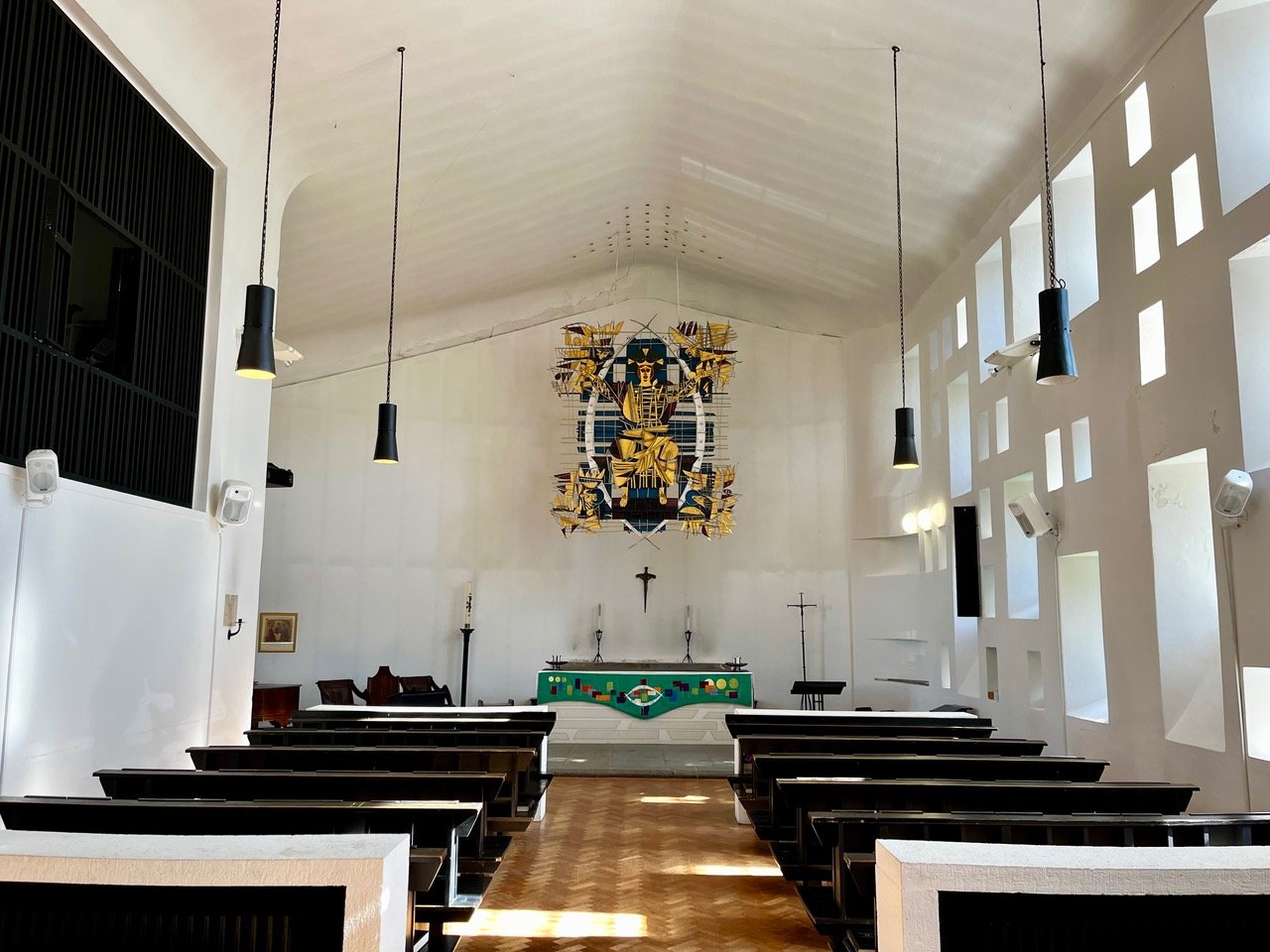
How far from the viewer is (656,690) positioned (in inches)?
452

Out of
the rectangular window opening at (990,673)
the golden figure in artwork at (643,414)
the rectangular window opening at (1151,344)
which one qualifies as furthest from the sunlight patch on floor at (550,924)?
the golden figure in artwork at (643,414)

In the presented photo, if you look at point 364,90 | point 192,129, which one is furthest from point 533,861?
point 364,90

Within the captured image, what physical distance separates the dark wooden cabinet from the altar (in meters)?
2.93

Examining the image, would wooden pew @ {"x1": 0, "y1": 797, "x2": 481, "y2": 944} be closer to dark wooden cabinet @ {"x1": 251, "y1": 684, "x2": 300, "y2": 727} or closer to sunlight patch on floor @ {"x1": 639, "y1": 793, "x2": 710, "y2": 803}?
sunlight patch on floor @ {"x1": 639, "y1": 793, "x2": 710, "y2": 803}

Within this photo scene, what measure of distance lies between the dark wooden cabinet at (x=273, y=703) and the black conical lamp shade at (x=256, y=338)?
23.1ft

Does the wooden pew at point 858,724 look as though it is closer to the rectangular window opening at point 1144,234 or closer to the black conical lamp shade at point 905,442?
the black conical lamp shade at point 905,442

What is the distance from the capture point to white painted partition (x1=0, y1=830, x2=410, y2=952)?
2.18 metres

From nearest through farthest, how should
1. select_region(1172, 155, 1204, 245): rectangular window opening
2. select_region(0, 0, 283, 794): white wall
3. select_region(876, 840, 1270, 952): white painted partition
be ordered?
1. select_region(876, 840, 1270, 952): white painted partition
2. select_region(0, 0, 283, 794): white wall
3. select_region(1172, 155, 1204, 245): rectangular window opening

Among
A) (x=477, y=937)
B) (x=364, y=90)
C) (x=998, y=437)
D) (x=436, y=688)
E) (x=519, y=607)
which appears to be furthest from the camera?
(x=519, y=607)

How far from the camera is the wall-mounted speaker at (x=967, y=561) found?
9695mm

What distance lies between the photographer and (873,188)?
9680mm

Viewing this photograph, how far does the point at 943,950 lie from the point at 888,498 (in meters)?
10.6

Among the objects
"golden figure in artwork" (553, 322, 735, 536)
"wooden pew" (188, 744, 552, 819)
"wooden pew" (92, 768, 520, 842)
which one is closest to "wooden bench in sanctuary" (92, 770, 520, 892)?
"wooden pew" (92, 768, 520, 842)

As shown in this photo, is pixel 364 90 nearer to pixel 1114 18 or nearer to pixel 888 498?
pixel 1114 18
